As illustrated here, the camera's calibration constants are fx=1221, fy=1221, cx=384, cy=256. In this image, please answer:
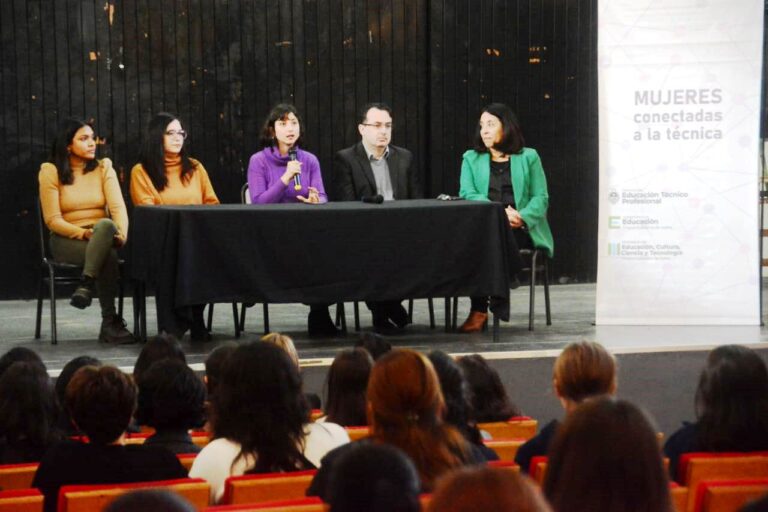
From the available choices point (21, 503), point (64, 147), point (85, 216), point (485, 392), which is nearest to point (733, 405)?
point (485, 392)

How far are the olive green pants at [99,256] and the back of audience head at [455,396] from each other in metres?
3.13

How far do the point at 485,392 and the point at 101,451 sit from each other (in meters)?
1.36

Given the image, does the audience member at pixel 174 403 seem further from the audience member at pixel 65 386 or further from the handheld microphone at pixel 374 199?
the handheld microphone at pixel 374 199

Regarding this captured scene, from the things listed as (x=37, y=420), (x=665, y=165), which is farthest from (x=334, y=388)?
(x=665, y=165)

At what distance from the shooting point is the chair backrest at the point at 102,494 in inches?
93.0

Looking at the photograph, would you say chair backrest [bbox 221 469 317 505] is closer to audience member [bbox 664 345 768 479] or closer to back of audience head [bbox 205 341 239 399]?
audience member [bbox 664 345 768 479]

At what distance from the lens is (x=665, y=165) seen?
241 inches

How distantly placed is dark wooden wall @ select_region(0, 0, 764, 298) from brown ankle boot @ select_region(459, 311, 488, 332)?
256cm

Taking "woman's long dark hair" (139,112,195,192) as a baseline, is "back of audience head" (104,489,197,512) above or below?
below

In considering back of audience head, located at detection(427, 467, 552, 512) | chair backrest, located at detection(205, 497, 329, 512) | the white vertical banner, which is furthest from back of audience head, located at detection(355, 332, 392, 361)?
back of audience head, located at detection(427, 467, 552, 512)

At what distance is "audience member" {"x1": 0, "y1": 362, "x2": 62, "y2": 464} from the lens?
10.5 ft

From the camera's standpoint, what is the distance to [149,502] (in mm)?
1431

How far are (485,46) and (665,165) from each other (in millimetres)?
2849

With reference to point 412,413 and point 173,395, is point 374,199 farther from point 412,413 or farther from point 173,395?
point 412,413
